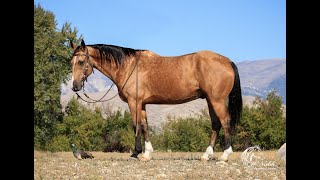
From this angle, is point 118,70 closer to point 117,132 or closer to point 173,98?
point 173,98

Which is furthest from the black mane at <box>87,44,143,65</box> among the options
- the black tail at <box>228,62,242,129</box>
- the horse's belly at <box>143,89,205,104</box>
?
the black tail at <box>228,62,242,129</box>

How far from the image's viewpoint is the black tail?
1247 centimetres

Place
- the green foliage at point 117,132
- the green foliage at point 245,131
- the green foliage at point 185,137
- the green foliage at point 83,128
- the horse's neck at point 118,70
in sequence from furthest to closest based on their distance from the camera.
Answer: the green foliage at point 83,128
the green foliage at point 117,132
the green foliage at point 245,131
the green foliage at point 185,137
the horse's neck at point 118,70

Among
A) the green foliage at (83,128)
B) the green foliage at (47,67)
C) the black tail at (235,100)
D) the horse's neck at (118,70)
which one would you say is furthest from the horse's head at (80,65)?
the green foliage at (83,128)

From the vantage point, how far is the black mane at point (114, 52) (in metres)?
13.2

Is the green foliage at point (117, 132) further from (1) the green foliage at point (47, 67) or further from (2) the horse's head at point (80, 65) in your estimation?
(2) the horse's head at point (80, 65)

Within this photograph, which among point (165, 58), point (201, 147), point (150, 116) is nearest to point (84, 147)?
point (201, 147)

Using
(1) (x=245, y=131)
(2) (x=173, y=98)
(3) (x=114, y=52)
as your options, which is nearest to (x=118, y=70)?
(3) (x=114, y=52)

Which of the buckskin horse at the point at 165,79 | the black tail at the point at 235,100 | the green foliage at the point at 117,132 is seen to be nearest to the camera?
the buckskin horse at the point at 165,79

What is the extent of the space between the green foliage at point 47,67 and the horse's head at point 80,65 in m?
27.6
